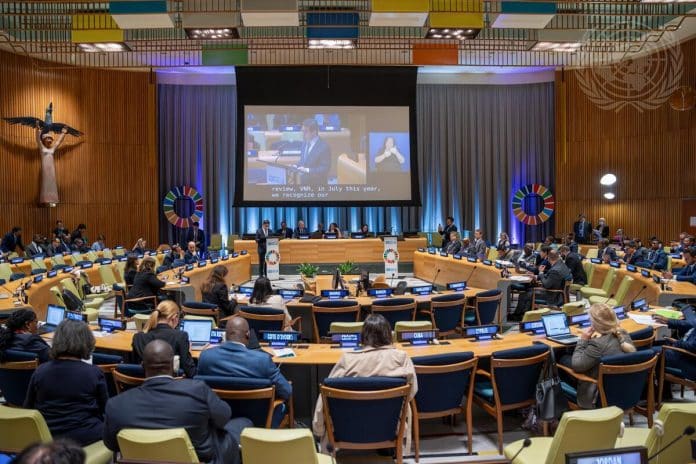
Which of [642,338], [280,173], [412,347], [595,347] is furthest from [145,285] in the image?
[280,173]

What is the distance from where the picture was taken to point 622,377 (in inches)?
175

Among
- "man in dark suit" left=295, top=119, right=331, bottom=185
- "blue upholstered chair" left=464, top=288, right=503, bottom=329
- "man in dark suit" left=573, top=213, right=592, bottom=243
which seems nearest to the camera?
"blue upholstered chair" left=464, top=288, right=503, bottom=329

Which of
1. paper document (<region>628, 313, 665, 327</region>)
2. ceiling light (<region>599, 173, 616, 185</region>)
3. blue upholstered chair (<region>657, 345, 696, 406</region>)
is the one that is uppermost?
ceiling light (<region>599, 173, 616, 185</region>)

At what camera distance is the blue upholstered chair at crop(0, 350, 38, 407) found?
14.6 ft

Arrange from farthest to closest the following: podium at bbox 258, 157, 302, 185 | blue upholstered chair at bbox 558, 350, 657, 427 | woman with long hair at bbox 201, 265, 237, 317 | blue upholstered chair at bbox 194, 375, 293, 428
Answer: podium at bbox 258, 157, 302, 185 → woman with long hair at bbox 201, 265, 237, 317 → blue upholstered chair at bbox 558, 350, 657, 427 → blue upholstered chair at bbox 194, 375, 293, 428

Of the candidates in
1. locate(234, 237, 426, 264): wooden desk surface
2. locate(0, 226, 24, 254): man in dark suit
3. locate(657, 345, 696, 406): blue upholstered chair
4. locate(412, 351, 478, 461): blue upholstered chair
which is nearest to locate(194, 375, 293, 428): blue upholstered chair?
locate(412, 351, 478, 461): blue upholstered chair

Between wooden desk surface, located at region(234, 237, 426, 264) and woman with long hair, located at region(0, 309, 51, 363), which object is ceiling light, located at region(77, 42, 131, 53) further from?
woman with long hair, located at region(0, 309, 51, 363)

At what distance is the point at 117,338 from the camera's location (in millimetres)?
5652

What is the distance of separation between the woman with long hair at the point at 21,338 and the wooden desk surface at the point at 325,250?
12.2 m

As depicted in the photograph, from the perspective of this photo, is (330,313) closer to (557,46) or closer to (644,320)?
(644,320)

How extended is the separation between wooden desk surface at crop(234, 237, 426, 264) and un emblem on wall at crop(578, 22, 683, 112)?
735cm

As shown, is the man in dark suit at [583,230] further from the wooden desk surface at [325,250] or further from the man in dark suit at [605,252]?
the wooden desk surface at [325,250]

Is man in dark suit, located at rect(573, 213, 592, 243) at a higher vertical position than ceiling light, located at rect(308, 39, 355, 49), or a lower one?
lower

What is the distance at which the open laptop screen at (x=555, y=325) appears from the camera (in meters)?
5.37
